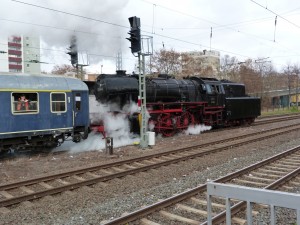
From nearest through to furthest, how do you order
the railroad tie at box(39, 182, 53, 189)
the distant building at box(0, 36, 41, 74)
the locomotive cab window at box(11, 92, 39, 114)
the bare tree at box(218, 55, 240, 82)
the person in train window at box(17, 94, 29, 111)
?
the railroad tie at box(39, 182, 53, 189) → the locomotive cab window at box(11, 92, 39, 114) → the person in train window at box(17, 94, 29, 111) → the distant building at box(0, 36, 41, 74) → the bare tree at box(218, 55, 240, 82)

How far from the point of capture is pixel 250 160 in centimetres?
1052

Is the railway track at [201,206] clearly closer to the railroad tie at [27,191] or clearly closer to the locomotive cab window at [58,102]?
the railroad tie at [27,191]

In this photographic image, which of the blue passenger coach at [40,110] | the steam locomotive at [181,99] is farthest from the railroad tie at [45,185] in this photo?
the steam locomotive at [181,99]

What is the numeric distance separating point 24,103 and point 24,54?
1888 inches

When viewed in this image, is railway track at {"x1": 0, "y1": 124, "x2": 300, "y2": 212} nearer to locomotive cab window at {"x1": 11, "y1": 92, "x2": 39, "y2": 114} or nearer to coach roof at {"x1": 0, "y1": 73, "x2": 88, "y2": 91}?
locomotive cab window at {"x1": 11, "y1": 92, "x2": 39, "y2": 114}

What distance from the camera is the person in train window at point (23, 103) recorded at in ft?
37.2

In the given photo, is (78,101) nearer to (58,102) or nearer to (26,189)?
(58,102)

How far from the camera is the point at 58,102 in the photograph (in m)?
12.4

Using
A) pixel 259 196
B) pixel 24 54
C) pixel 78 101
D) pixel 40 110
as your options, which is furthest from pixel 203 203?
pixel 24 54

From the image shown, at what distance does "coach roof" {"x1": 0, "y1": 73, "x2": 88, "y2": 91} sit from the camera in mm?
11086

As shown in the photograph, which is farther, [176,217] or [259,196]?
[176,217]

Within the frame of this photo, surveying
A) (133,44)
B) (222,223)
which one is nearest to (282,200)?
(222,223)

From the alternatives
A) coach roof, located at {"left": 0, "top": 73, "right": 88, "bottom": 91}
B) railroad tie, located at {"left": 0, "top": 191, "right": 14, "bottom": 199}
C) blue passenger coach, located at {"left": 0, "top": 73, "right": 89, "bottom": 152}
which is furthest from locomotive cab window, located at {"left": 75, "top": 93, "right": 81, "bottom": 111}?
railroad tie, located at {"left": 0, "top": 191, "right": 14, "bottom": 199}

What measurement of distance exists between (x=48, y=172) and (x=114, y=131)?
600cm
